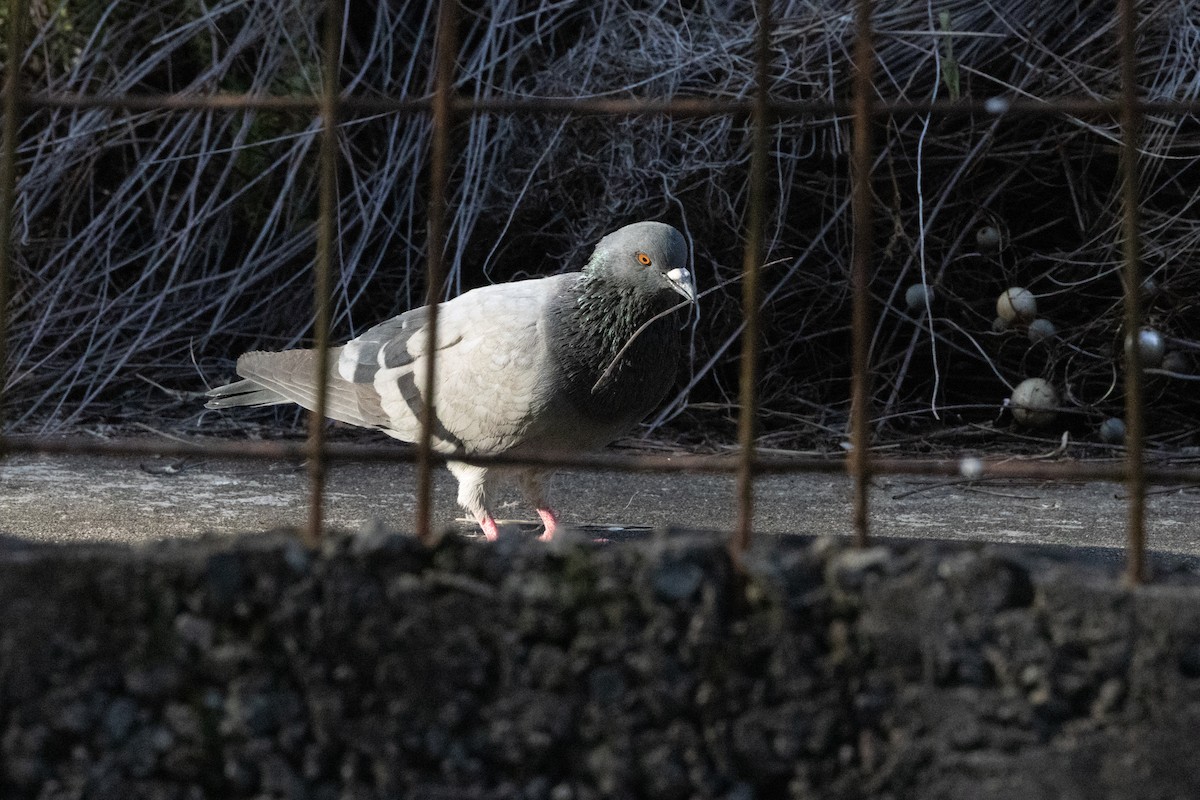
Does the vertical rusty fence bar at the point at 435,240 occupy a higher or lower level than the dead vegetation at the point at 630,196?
lower

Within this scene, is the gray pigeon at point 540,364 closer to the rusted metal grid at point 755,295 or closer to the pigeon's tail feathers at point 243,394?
the pigeon's tail feathers at point 243,394

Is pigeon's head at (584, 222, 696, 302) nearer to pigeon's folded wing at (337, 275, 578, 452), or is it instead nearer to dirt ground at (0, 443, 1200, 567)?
pigeon's folded wing at (337, 275, 578, 452)

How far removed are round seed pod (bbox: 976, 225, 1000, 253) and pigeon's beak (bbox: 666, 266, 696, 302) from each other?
190 centimetres

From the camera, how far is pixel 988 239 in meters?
5.13

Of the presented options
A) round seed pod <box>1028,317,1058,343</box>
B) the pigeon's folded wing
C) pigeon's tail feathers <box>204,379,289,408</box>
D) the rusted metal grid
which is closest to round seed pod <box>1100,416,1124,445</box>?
round seed pod <box>1028,317,1058,343</box>

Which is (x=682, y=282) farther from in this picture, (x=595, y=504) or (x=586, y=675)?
(x=586, y=675)


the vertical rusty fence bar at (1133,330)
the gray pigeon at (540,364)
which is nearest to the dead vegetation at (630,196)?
the gray pigeon at (540,364)

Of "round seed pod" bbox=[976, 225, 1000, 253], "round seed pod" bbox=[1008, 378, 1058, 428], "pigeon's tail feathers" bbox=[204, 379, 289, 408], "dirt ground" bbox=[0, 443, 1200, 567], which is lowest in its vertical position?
"dirt ground" bbox=[0, 443, 1200, 567]

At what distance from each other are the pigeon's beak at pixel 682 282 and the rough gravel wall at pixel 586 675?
80.4 inches

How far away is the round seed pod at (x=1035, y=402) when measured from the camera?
4.95m

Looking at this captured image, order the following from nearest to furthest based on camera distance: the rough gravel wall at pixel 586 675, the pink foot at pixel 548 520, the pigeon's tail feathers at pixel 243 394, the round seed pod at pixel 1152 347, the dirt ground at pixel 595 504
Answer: the rough gravel wall at pixel 586 675, the dirt ground at pixel 595 504, the pink foot at pixel 548 520, the pigeon's tail feathers at pixel 243 394, the round seed pod at pixel 1152 347

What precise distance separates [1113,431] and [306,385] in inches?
110

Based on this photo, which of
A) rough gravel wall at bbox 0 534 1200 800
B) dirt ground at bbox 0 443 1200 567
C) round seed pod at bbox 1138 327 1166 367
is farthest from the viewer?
round seed pod at bbox 1138 327 1166 367

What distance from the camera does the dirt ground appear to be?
11.5 ft
